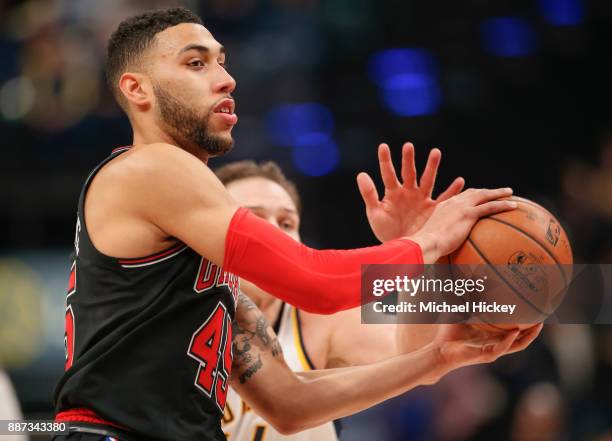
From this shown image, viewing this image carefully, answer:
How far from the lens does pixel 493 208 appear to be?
2.92 meters

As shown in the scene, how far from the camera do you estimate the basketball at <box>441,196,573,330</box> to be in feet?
9.45

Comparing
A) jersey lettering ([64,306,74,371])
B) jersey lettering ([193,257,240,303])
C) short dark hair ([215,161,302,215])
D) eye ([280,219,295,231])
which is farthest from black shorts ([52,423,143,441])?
short dark hair ([215,161,302,215])

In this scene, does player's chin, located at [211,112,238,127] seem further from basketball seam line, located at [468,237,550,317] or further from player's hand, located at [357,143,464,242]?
basketball seam line, located at [468,237,550,317]

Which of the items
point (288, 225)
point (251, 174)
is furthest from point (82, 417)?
point (251, 174)

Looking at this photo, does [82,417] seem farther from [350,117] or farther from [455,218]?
[350,117]

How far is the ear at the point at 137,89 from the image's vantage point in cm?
295

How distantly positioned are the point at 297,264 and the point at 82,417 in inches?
32.0

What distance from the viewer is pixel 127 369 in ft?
8.73

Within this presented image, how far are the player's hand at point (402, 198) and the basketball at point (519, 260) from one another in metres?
0.34

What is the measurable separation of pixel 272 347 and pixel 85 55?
6.02m

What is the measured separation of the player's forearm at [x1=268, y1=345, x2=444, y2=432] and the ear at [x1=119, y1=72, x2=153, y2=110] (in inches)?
46.0

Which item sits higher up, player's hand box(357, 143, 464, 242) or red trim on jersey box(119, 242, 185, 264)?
player's hand box(357, 143, 464, 242)

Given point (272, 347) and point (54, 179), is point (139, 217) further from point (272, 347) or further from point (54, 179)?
point (54, 179)

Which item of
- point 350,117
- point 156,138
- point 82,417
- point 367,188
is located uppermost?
point 350,117
